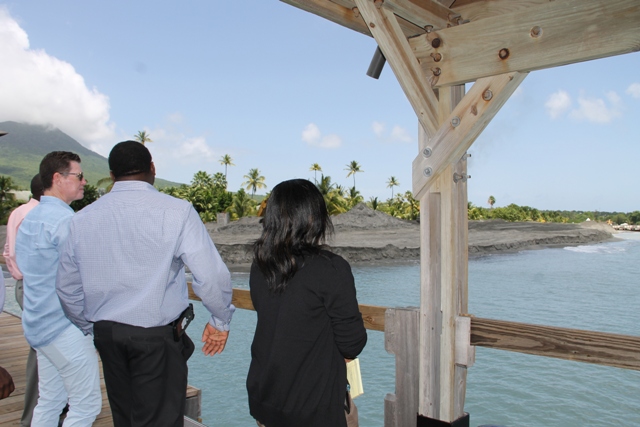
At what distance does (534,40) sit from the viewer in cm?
237

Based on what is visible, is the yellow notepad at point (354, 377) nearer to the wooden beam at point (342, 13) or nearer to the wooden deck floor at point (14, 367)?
the wooden beam at point (342, 13)

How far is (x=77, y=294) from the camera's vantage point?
2.18m

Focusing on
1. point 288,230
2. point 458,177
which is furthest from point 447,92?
point 288,230

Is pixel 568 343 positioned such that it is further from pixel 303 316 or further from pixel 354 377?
pixel 303 316

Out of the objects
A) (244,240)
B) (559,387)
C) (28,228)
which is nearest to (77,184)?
(28,228)

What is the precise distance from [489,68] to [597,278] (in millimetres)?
56974

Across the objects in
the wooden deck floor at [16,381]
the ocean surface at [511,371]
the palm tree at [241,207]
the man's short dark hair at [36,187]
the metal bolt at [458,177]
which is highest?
the palm tree at [241,207]

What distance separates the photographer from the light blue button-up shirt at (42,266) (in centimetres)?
237

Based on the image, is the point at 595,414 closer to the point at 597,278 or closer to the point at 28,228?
the point at 28,228

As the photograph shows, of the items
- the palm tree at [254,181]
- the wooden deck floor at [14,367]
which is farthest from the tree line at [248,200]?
the wooden deck floor at [14,367]

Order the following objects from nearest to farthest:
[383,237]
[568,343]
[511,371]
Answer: [568,343] → [511,371] → [383,237]

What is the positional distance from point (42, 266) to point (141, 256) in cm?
72

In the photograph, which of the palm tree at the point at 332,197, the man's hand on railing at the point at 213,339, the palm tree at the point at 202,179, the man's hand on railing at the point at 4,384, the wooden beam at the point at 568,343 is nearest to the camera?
the man's hand on railing at the point at 4,384

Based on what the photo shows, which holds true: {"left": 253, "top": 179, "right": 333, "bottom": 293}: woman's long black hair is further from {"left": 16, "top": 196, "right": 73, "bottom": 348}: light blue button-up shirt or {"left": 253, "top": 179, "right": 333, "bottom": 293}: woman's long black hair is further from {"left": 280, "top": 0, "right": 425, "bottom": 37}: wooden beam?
{"left": 280, "top": 0, "right": 425, "bottom": 37}: wooden beam
